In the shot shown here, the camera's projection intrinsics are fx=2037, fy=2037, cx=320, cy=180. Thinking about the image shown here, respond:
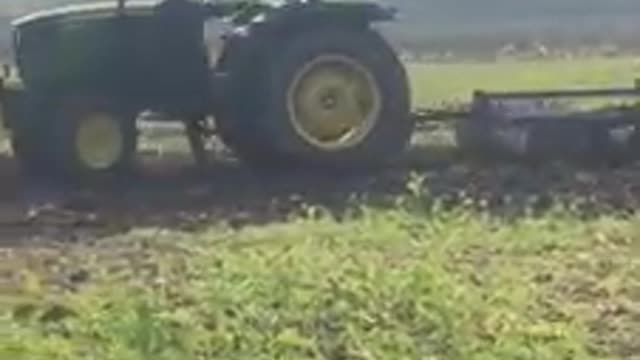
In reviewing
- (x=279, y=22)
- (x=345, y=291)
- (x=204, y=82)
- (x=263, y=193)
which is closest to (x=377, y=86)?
(x=279, y=22)

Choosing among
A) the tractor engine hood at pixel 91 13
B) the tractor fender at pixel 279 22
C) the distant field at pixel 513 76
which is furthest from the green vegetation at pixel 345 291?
the distant field at pixel 513 76

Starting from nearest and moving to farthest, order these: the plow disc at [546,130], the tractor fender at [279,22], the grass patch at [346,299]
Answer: the grass patch at [346,299], the tractor fender at [279,22], the plow disc at [546,130]

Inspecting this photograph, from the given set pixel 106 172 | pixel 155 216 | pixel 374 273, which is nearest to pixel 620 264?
pixel 374 273

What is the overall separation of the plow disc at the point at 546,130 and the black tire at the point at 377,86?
21.0 inches

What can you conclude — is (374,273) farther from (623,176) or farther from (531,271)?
(623,176)

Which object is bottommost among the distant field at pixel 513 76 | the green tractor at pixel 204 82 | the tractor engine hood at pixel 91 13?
the distant field at pixel 513 76

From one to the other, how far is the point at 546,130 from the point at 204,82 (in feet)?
7.93

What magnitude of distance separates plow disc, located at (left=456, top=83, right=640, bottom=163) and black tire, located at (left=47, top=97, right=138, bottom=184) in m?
2.51

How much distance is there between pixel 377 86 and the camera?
14109 millimetres

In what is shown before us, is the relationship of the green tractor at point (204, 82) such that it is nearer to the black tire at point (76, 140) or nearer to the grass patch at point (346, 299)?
the black tire at point (76, 140)

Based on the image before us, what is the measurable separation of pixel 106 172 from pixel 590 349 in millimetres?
6386

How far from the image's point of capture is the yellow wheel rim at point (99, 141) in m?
13.6

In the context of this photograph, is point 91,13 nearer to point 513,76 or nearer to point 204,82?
point 204,82

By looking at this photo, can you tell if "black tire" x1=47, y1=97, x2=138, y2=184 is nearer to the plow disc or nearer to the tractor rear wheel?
the tractor rear wheel
